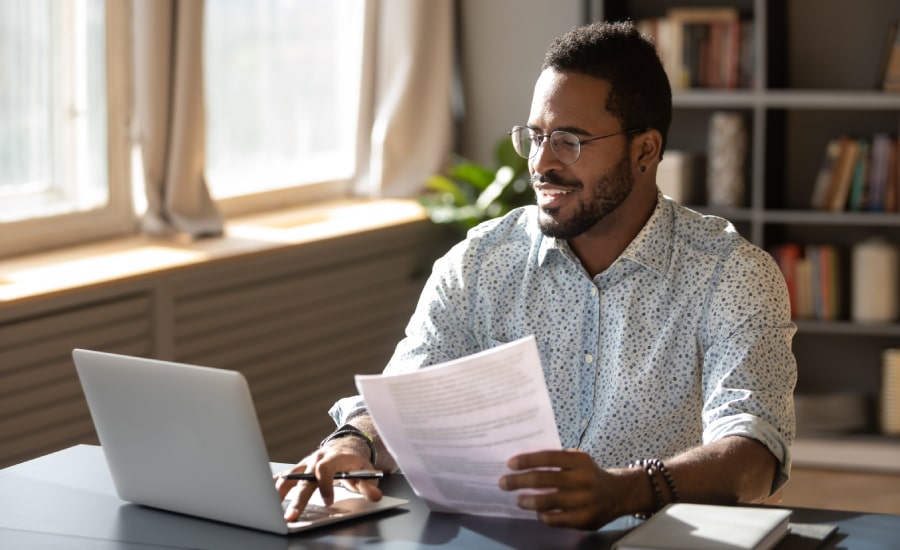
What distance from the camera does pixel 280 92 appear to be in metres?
4.44

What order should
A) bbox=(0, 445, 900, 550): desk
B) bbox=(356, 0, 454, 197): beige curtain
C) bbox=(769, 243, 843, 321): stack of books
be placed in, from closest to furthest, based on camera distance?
bbox=(0, 445, 900, 550): desk → bbox=(769, 243, 843, 321): stack of books → bbox=(356, 0, 454, 197): beige curtain

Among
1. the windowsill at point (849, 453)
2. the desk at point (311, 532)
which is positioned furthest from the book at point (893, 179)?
the desk at point (311, 532)

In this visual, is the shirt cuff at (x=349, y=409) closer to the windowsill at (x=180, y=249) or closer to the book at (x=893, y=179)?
the windowsill at (x=180, y=249)

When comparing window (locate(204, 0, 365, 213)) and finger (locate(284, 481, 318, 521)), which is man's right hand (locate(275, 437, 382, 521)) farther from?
window (locate(204, 0, 365, 213))

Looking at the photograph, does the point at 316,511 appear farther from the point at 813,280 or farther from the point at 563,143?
the point at 813,280

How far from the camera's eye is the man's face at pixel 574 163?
6.78ft

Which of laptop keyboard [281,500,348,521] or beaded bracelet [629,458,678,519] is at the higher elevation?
beaded bracelet [629,458,678,519]

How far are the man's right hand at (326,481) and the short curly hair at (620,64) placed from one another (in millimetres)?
689

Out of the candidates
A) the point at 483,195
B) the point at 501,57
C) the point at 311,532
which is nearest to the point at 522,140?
the point at 311,532

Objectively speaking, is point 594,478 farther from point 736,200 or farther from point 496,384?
point 736,200

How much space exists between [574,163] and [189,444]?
768 millimetres

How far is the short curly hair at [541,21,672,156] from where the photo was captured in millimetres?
2088

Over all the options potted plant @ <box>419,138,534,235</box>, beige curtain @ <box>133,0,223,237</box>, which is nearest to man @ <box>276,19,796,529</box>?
beige curtain @ <box>133,0,223,237</box>

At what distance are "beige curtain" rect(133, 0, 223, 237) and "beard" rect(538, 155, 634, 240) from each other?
5.95 ft
